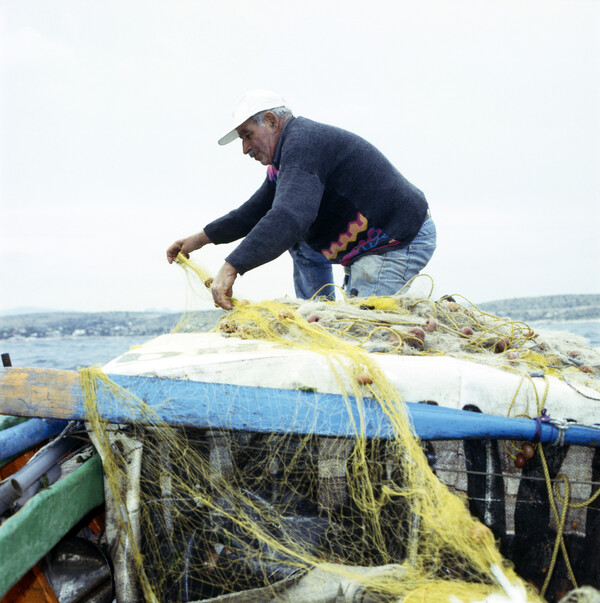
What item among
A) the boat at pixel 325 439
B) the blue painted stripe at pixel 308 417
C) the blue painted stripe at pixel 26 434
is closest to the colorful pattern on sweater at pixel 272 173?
the boat at pixel 325 439

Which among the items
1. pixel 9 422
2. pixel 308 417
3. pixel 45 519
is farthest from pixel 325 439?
pixel 9 422

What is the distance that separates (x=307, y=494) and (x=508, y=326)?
73.5 inches

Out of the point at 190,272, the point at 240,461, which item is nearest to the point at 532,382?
the point at 240,461

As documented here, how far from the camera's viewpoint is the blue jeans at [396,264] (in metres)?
3.49

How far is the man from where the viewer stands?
2857 millimetres

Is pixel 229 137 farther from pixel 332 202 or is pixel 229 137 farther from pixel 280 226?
pixel 280 226

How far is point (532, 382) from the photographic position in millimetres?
2111

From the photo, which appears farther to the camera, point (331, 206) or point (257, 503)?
point (331, 206)

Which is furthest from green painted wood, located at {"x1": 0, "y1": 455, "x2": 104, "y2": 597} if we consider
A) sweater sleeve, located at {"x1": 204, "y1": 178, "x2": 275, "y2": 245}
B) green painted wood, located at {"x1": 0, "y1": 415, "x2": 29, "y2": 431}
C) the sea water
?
the sea water

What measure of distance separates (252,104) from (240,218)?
1.08 m

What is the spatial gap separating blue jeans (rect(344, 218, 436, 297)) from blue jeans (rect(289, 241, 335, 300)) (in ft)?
1.55

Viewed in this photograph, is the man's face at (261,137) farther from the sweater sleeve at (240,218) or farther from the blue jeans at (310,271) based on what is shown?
the blue jeans at (310,271)

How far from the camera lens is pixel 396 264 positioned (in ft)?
11.4

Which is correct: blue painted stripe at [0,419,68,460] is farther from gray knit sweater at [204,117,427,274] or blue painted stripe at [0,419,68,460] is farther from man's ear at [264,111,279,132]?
man's ear at [264,111,279,132]
